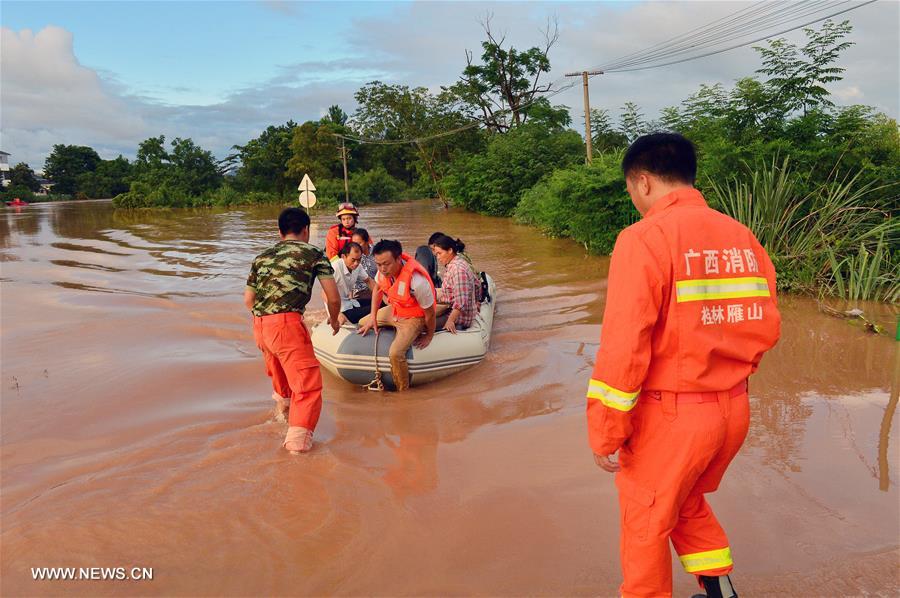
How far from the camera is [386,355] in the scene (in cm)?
577

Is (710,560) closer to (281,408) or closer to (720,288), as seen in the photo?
(720,288)

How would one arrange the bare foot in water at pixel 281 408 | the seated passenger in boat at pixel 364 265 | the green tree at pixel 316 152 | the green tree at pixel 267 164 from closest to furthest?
the bare foot in water at pixel 281 408 → the seated passenger in boat at pixel 364 265 → the green tree at pixel 316 152 → the green tree at pixel 267 164

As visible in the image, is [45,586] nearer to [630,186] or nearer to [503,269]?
[630,186]

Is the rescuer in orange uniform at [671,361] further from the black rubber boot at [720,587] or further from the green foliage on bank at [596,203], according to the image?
the green foliage on bank at [596,203]

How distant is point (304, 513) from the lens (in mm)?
3668

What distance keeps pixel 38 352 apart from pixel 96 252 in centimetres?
1192

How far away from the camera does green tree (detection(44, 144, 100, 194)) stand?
73312mm

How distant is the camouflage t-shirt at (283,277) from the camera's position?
4.38 meters

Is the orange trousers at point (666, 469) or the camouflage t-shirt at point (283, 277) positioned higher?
the camouflage t-shirt at point (283, 277)

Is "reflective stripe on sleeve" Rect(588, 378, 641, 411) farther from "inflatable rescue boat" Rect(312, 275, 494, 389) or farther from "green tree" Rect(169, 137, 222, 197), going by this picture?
"green tree" Rect(169, 137, 222, 197)

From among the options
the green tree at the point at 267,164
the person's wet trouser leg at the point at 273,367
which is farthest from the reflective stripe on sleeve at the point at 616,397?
the green tree at the point at 267,164

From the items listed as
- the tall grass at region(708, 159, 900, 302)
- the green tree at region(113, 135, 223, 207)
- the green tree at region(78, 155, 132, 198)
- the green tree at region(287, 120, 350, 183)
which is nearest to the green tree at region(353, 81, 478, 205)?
the green tree at region(287, 120, 350, 183)

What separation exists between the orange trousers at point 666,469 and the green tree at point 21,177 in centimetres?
7598

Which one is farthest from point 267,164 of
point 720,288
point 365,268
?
point 720,288
